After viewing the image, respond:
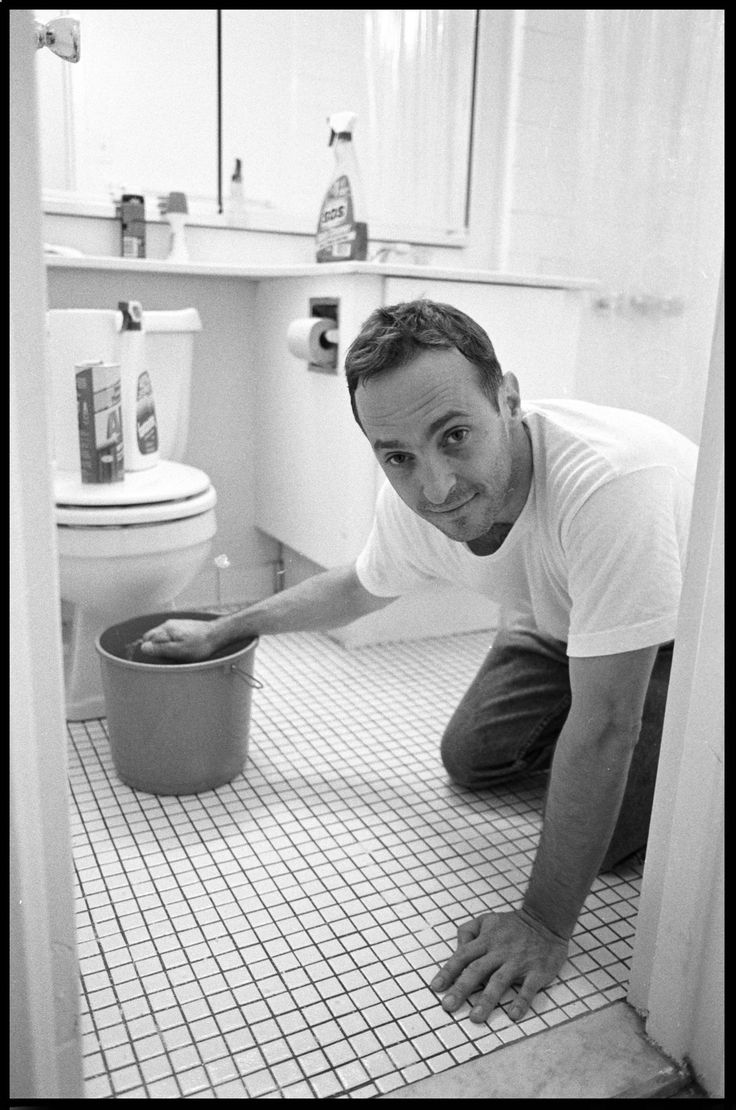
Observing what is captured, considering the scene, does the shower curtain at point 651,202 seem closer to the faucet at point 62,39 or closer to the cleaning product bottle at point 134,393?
the cleaning product bottle at point 134,393

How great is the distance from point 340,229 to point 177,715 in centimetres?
109

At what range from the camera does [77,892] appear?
111 cm

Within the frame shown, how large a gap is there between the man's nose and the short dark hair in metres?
0.10

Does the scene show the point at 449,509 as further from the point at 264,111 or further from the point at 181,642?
the point at 264,111

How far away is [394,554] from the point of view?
47.1 inches

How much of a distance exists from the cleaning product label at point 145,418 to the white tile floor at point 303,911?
0.52 m

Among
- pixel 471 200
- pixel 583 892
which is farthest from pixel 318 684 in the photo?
pixel 471 200

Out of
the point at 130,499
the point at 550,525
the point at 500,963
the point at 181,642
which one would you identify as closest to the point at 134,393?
the point at 130,499

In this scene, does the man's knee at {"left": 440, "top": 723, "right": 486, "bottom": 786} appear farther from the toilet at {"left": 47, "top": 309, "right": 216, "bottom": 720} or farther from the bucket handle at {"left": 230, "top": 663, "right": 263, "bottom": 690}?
the toilet at {"left": 47, "top": 309, "right": 216, "bottom": 720}

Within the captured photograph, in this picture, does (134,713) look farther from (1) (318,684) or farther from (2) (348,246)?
(2) (348,246)

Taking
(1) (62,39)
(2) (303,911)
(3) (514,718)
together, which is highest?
(1) (62,39)

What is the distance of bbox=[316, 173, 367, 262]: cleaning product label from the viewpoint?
1.80 meters

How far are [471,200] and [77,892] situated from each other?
1.85 m

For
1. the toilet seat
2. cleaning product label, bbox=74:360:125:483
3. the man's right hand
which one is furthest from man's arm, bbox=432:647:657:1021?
cleaning product label, bbox=74:360:125:483
